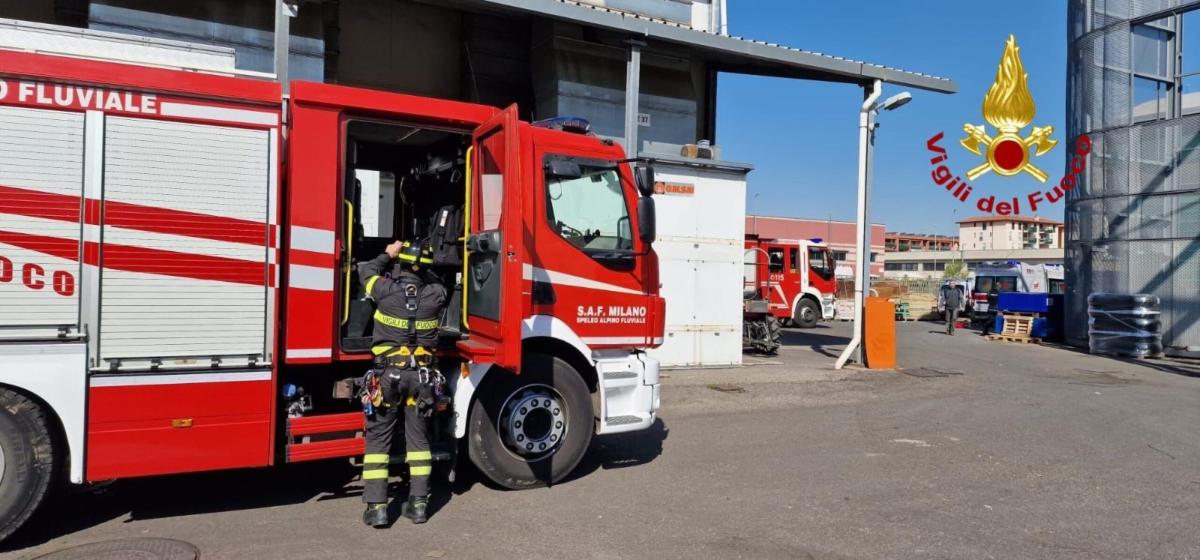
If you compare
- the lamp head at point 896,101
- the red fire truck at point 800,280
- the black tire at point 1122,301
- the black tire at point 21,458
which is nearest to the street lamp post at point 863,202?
the lamp head at point 896,101

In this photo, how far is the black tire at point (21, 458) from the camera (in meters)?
4.30

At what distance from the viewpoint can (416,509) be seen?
507 cm

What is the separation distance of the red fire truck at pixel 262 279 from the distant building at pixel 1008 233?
6974 centimetres

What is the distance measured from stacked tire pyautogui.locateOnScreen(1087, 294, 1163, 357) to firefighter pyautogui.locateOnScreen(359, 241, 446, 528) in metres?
17.5

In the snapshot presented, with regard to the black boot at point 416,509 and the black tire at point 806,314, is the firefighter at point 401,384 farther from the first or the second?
the black tire at point 806,314

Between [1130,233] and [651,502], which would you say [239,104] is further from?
[1130,233]

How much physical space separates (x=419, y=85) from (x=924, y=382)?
417 inches

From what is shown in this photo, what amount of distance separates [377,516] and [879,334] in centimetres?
1108

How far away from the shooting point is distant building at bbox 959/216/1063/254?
70.1 meters

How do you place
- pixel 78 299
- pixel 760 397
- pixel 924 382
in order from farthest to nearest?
pixel 924 382 → pixel 760 397 → pixel 78 299

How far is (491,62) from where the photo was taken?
50.1 feet

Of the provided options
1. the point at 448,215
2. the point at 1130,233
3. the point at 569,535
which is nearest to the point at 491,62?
the point at 448,215

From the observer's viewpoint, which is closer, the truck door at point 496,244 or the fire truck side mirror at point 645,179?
the truck door at point 496,244

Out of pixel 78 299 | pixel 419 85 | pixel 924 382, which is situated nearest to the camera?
pixel 78 299
